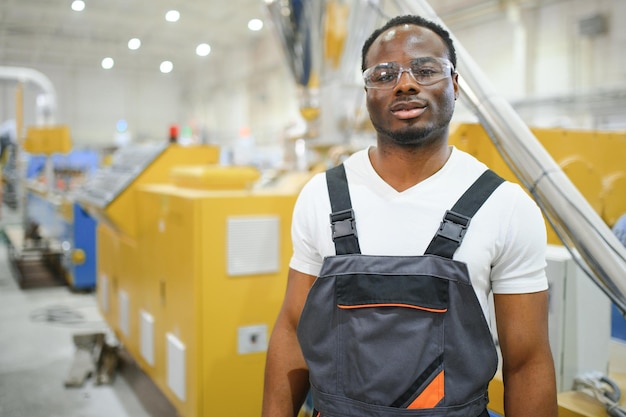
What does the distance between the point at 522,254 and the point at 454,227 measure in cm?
15

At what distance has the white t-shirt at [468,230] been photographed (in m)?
1.09

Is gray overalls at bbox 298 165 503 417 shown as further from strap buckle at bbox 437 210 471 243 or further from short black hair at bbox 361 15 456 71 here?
short black hair at bbox 361 15 456 71

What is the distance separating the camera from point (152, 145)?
3.58 meters

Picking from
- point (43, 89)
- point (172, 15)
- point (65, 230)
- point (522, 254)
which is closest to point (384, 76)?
point (522, 254)

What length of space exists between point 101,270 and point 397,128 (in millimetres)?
3542

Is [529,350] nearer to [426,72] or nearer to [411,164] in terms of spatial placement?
[411,164]

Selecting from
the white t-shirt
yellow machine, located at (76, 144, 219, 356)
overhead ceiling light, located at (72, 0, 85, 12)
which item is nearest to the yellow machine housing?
yellow machine, located at (76, 144, 219, 356)

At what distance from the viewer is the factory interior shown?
1498 millimetres

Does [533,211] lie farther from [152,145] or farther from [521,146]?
[152,145]

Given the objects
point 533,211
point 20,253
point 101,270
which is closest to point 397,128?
point 533,211

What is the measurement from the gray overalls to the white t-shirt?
3 cm

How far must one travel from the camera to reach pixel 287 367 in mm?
1309

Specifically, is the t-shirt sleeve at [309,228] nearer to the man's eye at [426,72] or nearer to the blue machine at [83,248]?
the man's eye at [426,72]

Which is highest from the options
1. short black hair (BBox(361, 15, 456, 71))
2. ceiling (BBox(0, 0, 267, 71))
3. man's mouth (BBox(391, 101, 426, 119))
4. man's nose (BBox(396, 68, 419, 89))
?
ceiling (BBox(0, 0, 267, 71))
